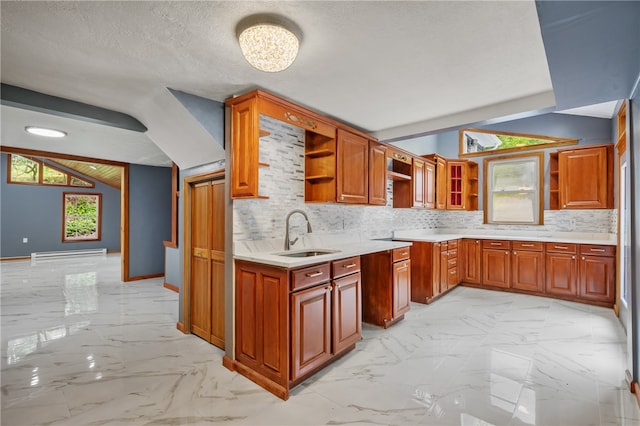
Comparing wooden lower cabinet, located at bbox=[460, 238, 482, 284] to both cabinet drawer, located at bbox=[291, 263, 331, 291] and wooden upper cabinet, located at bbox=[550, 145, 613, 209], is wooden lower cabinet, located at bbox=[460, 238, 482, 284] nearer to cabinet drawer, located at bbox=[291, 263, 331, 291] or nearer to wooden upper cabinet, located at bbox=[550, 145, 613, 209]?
wooden upper cabinet, located at bbox=[550, 145, 613, 209]

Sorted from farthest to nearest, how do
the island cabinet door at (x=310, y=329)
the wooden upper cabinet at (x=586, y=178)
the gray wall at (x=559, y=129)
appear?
the gray wall at (x=559, y=129) → the wooden upper cabinet at (x=586, y=178) → the island cabinet door at (x=310, y=329)

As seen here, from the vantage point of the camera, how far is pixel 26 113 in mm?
3127

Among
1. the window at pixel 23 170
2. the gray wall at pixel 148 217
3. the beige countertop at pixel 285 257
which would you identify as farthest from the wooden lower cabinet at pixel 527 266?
the window at pixel 23 170

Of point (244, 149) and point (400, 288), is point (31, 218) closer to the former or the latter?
point (244, 149)

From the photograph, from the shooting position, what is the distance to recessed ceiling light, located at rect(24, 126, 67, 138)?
3631mm

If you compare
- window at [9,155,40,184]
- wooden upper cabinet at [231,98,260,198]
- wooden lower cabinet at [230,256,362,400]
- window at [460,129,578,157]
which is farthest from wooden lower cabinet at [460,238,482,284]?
window at [9,155,40,184]

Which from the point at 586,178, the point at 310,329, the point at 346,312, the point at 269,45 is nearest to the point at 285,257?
the point at 310,329

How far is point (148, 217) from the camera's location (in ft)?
20.4

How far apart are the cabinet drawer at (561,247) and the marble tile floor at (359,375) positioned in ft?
2.86

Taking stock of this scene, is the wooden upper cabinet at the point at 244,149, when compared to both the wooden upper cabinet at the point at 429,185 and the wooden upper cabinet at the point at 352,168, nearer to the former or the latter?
the wooden upper cabinet at the point at 352,168

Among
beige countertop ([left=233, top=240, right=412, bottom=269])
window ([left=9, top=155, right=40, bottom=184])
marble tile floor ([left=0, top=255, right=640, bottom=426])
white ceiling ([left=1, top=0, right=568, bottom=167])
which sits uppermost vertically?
window ([left=9, top=155, right=40, bottom=184])

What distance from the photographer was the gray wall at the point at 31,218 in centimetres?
834

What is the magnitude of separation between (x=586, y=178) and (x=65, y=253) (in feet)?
40.7

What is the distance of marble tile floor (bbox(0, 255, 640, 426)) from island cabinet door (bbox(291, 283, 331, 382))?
0.51 ft
